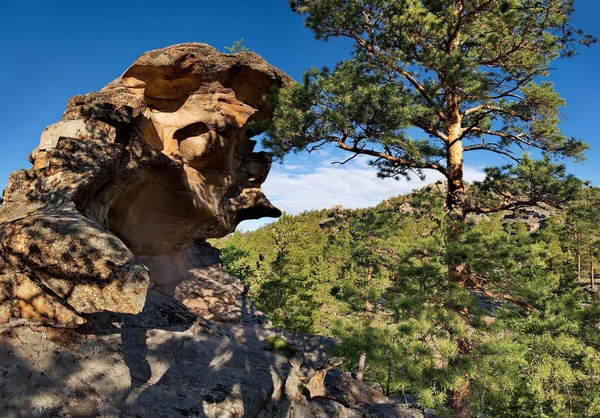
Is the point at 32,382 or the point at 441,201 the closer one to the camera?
the point at 32,382

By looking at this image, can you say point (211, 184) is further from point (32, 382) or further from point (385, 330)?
point (32, 382)

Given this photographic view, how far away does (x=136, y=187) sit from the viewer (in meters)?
10.2

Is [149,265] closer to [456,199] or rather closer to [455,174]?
[456,199]

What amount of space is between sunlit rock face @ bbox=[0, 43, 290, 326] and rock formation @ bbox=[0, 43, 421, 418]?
27 mm

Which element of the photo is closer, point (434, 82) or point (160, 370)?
point (160, 370)

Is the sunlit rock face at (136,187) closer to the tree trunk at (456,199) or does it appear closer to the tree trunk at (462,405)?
the tree trunk at (456,199)

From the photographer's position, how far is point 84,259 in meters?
4.08

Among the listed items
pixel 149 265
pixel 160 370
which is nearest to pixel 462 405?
pixel 160 370

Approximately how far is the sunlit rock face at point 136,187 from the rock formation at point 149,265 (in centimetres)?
3

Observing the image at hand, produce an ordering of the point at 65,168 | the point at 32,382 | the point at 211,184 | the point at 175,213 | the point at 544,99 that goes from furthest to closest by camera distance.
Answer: the point at 211,184 < the point at 175,213 < the point at 544,99 < the point at 65,168 < the point at 32,382

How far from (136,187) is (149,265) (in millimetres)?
3388

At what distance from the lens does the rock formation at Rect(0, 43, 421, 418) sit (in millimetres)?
4008

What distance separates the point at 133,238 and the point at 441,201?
9.75 meters

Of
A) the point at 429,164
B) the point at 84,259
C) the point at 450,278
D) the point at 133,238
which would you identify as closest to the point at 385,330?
the point at 450,278
